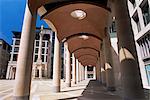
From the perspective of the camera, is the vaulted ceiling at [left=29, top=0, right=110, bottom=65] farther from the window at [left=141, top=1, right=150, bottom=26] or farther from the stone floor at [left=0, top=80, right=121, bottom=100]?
the stone floor at [left=0, top=80, right=121, bottom=100]

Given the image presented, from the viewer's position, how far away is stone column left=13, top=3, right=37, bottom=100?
7559 mm

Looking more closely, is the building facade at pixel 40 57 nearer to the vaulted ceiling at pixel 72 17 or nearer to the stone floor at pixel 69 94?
the vaulted ceiling at pixel 72 17

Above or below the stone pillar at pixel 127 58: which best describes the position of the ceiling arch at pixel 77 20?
above

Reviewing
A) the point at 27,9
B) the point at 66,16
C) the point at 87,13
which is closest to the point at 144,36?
the point at 87,13

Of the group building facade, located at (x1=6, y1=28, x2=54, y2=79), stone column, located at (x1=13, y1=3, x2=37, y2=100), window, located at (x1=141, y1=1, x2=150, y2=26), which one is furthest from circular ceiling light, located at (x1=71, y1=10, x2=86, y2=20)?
building facade, located at (x1=6, y1=28, x2=54, y2=79)

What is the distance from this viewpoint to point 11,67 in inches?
2699

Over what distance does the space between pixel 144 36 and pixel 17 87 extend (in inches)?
609

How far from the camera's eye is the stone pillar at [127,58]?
6.49 m

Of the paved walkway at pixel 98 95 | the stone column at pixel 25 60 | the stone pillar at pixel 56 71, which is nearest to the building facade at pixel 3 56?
the stone pillar at pixel 56 71

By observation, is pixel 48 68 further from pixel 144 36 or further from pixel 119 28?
pixel 119 28

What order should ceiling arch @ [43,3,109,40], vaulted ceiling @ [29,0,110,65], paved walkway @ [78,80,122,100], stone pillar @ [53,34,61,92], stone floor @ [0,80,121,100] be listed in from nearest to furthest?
paved walkway @ [78,80,122,100]
stone floor @ [0,80,121,100]
vaulted ceiling @ [29,0,110,65]
ceiling arch @ [43,3,109,40]
stone pillar @ [53,34,61,92]

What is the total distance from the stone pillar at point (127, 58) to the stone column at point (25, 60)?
5678 mm

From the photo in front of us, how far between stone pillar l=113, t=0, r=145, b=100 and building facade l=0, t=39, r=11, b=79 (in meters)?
71.1

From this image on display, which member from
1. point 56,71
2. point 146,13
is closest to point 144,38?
point 146,13
